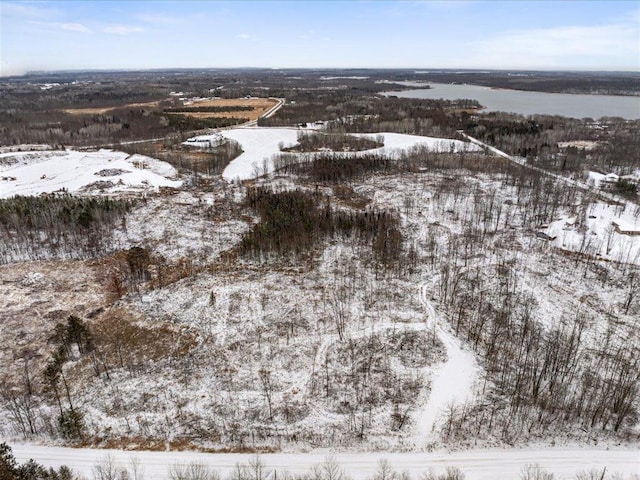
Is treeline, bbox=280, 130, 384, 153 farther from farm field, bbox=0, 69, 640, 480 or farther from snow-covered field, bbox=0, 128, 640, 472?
snow-covered field, bbox=0, 128, 640, 472

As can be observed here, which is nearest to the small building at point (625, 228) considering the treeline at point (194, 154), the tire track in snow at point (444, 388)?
the tire track in snow at point (444, 388)

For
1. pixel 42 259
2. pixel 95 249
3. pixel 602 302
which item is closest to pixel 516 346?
pixel 602 302

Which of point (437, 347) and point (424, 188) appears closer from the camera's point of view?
point (437, 347)

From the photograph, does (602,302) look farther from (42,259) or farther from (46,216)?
(46,216)

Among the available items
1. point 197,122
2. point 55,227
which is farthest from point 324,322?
point 197,122

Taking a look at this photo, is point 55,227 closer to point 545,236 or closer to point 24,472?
point 24,472

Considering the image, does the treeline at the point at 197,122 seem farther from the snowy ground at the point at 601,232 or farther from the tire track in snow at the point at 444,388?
the tire track in snow at the point at 444,388
